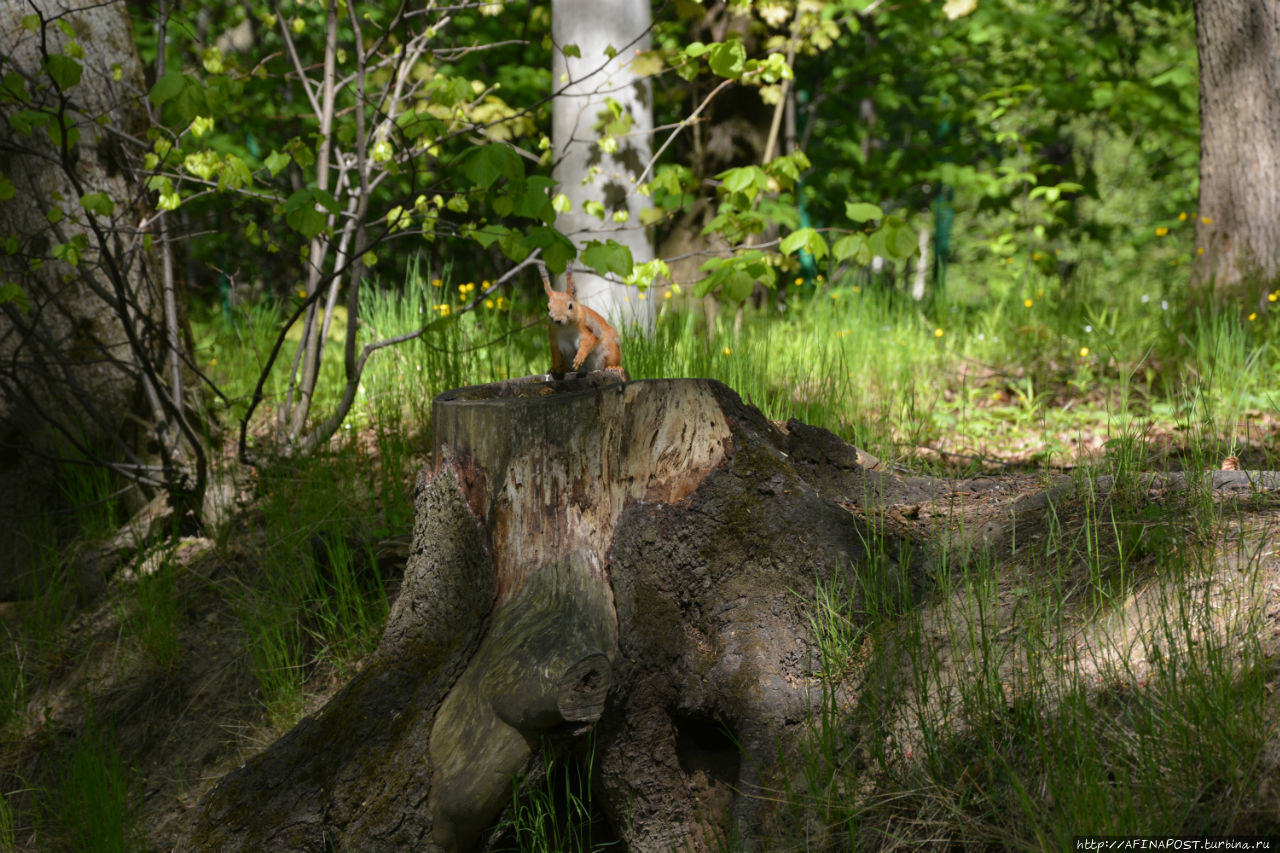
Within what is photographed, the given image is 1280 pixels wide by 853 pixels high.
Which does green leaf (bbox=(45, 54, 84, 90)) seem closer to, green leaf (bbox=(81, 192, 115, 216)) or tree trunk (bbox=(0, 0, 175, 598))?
green leaf (bbox=(81, 192, 115, 216))

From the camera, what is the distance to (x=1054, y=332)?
17.4ft

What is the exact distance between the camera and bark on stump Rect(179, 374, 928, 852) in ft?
7.21

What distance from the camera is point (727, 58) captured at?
382 cm

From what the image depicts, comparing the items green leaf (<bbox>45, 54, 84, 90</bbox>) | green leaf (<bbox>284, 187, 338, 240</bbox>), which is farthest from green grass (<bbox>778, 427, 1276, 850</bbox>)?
green leaf (<bbox>45, 54, 84, 90</bbox>)

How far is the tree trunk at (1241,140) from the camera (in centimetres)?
519

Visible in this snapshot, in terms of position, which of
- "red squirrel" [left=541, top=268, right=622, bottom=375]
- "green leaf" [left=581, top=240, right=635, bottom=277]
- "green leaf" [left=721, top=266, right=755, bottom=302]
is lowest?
"red squirrel" [left=541, top=268, right=622, bottom=375]

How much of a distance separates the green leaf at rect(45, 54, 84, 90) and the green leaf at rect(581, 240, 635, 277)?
1601 mm

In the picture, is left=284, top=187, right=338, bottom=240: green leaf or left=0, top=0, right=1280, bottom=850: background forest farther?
left=284, top=187, right=338, bottom=240: green leaf

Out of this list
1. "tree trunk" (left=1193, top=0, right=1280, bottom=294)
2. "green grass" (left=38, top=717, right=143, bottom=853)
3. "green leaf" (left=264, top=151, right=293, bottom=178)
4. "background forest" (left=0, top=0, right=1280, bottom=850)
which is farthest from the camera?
"tree trunk" (left=1193, top=0, right=1280, bottom=294)

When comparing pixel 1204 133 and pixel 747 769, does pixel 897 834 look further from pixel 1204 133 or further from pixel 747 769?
pixel 1204 133

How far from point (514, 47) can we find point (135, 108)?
4.90 metres

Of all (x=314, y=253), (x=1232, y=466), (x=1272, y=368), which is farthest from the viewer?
(x=1272, y=368)

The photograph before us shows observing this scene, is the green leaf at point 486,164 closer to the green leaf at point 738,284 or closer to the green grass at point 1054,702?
the green leaf at point 738,284

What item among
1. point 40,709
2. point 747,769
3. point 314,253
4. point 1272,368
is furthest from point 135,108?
point 1272,368
